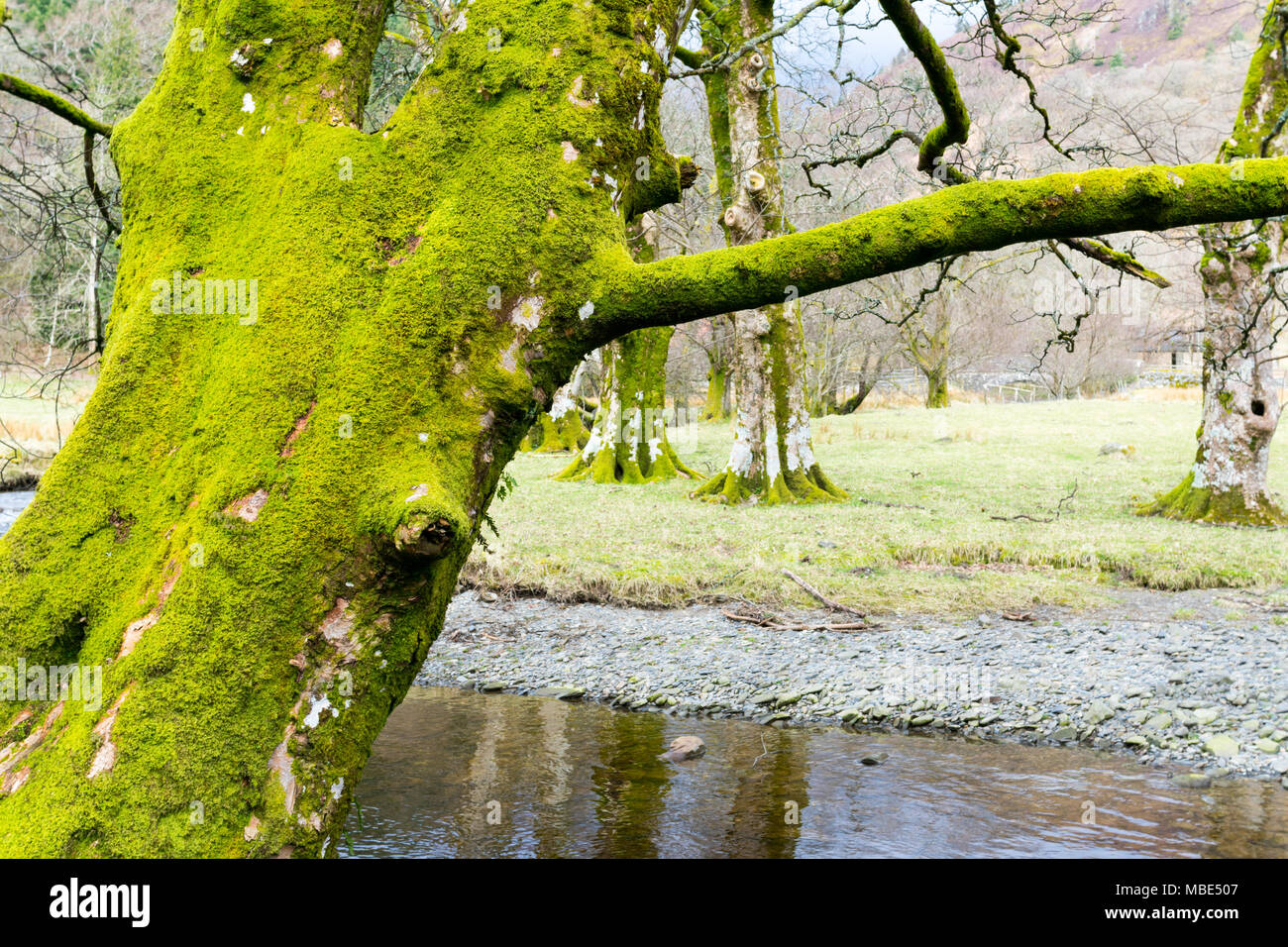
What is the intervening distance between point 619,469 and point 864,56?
31.3 ft

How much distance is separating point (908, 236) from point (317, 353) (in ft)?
6.74

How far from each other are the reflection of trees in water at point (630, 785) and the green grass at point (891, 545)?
2.08 metres

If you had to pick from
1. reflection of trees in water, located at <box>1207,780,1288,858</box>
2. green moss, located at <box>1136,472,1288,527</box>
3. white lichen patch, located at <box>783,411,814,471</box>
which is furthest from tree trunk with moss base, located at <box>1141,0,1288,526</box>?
reflection of trees in water, located at <box>1207,780,1288,858</box>

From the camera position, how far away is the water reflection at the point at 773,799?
16.4 ft

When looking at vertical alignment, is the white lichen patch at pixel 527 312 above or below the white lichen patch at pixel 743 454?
above

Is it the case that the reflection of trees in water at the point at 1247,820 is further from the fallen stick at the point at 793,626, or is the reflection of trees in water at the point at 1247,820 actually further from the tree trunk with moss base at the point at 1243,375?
the tree trunk with moss base at the point at 1243,375

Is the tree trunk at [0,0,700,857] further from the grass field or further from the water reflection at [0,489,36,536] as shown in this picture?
the grass field

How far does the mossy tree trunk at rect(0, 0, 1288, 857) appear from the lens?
272cm

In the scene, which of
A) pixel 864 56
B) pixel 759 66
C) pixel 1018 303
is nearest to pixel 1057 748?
pixel 864 56

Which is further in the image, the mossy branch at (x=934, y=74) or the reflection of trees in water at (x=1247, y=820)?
the reflection of trees in water at (x=1247, y=820)

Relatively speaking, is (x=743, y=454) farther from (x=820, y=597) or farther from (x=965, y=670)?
(x=965, y=670)

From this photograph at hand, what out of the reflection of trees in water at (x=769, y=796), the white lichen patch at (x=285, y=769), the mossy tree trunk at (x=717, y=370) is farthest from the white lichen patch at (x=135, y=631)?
the mossy tree trunk at (x=717, y=370)

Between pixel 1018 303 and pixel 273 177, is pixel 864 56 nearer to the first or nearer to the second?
pixel 273 177

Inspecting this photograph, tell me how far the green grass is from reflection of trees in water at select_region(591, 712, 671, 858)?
6.83 ft
